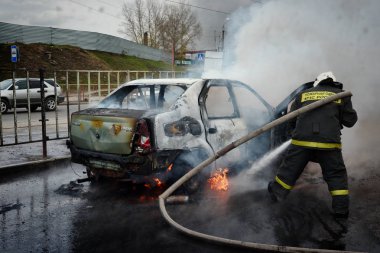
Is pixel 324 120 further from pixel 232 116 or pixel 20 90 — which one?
pixel 20 90

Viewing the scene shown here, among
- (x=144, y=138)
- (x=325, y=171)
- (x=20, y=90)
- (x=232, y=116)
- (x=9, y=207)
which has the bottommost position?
(x=9, y=207)

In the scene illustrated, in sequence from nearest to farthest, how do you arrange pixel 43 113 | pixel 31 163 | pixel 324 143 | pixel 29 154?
pixel 324 143, pixel 31 163, pixel 43 113, pixel 29 154

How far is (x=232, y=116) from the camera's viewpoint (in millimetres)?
5418

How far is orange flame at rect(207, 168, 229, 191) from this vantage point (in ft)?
17.3

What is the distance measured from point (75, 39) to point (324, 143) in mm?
40324

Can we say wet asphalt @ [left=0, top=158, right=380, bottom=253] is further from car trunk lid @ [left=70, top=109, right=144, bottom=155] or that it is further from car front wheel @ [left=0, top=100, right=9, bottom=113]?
car front wheel @ [left=0, top=100, right=9, bottom=113]

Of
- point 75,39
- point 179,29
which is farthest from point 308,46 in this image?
point 179,29

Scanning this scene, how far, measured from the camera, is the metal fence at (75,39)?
3484 centimetres

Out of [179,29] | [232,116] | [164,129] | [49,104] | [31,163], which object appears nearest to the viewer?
[164,129]

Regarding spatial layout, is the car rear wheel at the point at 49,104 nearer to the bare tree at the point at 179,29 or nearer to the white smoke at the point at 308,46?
the white smoke at the point at 308,46

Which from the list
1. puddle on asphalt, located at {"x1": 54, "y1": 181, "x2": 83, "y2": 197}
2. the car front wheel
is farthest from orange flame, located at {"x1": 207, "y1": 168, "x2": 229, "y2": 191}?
the car front wheel

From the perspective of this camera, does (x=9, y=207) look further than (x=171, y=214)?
Yes

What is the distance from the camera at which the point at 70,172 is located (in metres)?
6.57

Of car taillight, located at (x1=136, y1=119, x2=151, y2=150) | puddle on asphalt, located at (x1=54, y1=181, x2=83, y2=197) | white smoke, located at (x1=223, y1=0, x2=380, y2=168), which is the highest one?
white smoke, located at (x1=223, y1=0, x2=380, y2=168)
